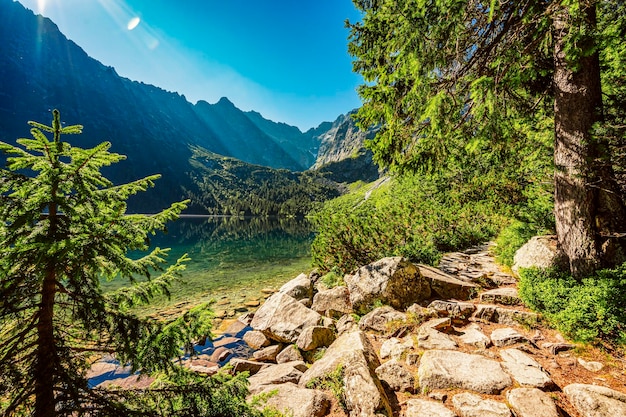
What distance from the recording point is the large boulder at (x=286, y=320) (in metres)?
8.82

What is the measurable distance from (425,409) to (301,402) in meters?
1.77

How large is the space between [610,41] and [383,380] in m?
6.84

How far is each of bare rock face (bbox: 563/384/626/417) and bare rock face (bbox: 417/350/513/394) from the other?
2.29ft

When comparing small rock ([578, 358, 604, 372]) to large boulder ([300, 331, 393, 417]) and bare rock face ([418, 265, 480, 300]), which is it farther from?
large boulder ([300, 331, 393, 417])

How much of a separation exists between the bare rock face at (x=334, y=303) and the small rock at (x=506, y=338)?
14.2ft

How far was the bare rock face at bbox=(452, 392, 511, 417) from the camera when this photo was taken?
332 cm

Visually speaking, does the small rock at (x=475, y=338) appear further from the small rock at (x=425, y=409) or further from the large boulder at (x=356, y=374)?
the small rock at (x=425, y=409)

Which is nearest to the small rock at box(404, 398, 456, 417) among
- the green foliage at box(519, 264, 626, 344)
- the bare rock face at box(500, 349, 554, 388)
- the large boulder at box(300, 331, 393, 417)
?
the large boulder at box(300, 331, 393, 417)

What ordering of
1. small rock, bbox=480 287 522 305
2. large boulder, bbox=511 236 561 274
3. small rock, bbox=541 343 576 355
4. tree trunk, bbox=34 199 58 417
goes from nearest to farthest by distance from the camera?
tree trunk, bbox=34 199 58 417 < small rock, bbox=541 343 576 355 < small rock, bbox=480 287 522 305 < large boulder, bbox=511 236 561 274

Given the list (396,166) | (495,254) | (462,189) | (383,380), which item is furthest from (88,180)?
(462,189)

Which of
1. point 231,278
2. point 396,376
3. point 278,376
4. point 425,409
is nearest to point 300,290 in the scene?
point 278,376

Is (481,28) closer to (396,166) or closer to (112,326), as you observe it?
(396,166)

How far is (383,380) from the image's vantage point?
4422 mm

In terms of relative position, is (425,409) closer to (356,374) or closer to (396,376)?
(396,376)
